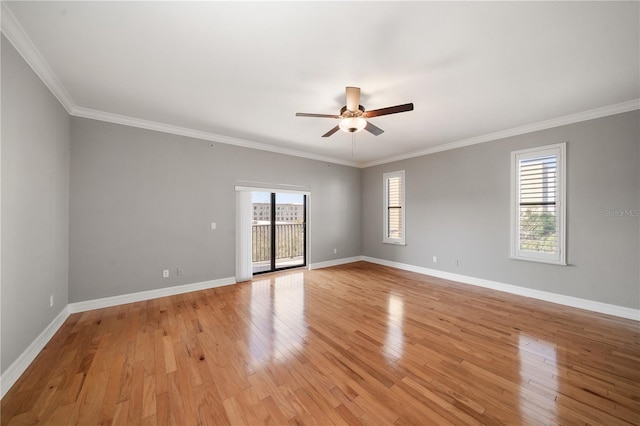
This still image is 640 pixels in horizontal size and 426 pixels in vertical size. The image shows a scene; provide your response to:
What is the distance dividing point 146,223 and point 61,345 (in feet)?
5.76

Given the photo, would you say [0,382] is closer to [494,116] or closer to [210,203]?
[210,203]

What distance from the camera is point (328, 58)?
7.11 ft

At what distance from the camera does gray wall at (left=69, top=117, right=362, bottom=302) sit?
3.24 metres

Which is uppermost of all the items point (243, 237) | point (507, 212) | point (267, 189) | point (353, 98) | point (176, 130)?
point (176, 130)

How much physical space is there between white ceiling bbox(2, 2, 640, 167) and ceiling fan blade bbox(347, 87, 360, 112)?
0.49 ft

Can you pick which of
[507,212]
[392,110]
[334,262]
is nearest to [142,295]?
[334,262]

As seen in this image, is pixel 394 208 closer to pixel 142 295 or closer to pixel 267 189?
pixel 267 189

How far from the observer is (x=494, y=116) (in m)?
3.46

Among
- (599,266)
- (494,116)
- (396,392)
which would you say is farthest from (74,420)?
(599,266)

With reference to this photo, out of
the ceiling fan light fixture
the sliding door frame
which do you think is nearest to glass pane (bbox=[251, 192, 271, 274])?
the sliding door frame

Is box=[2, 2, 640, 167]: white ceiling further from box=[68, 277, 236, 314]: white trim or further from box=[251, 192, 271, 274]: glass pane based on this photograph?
box=[68, 277, 236, 314]: white trim

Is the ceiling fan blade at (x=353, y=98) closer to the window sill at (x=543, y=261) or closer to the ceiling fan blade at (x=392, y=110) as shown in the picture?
the ceiling fan blade at (x=392, y=110)

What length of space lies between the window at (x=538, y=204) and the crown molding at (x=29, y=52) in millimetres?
6114

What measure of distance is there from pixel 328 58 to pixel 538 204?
13.3 feet
